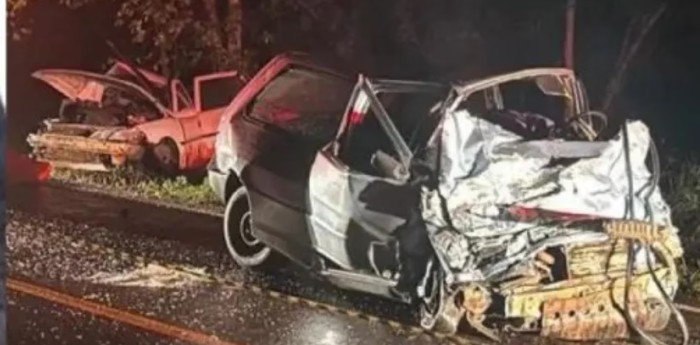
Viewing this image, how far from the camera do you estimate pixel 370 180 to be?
1971mm

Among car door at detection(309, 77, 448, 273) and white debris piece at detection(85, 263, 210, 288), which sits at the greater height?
car door at detection(309, 77, 448, 273)

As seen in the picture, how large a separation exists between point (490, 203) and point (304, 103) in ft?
1.21

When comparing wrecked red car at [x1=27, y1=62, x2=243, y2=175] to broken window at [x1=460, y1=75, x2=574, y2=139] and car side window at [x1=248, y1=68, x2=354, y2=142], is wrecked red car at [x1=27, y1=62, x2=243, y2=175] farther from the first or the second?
broken window at [x1=460, y1=75, x2=574, y2=139]

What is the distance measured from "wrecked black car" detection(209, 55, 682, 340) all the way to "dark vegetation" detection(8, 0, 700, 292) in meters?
0.03

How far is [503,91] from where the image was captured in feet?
6.27

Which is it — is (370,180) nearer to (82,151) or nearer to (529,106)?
(529,106)

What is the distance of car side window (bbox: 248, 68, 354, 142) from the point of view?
2.01 meters

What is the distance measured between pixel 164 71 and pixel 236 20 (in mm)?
159

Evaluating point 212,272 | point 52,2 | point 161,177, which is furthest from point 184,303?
point 52,2

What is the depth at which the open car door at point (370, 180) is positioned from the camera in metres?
1.94

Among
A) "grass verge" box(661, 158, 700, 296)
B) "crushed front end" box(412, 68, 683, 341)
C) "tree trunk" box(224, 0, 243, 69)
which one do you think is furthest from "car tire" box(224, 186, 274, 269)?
"grass verge" box(661, 158, 700, 296)

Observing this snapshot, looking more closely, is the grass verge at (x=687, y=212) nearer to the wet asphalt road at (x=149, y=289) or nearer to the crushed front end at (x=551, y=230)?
the crushed front end at (x=551, y=230)

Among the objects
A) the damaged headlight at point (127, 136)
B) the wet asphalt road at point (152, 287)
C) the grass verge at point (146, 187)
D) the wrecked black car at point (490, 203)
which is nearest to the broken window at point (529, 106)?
the wrecked black car at point (490, 203)

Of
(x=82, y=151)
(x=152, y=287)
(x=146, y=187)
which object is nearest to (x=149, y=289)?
(x=152, y=287)
